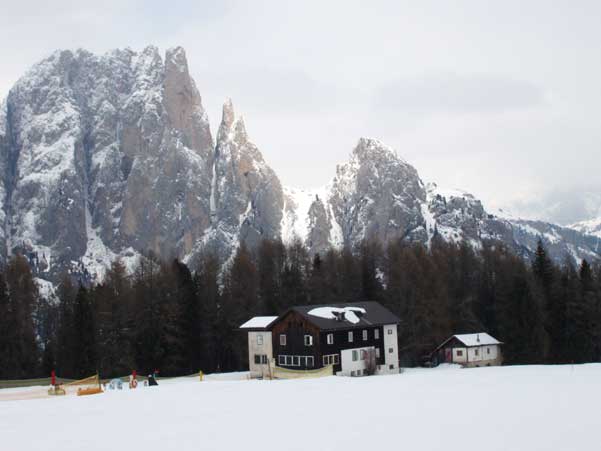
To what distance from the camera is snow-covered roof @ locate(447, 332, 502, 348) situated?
77500 millimetres

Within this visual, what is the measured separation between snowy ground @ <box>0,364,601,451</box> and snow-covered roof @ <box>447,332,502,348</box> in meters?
37.7

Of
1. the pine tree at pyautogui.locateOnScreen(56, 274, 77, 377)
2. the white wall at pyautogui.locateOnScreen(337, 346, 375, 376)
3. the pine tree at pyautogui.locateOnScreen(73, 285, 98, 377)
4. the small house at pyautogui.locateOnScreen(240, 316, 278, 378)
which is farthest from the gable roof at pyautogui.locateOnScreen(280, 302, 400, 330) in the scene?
the pine tree at pyautogui.locateOnScreen(56, 274, 77, 377)

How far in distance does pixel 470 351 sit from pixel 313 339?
23.8 m

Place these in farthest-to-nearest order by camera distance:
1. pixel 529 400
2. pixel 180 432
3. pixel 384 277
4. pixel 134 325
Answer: pixel 384 277, pixel 134 325, pixel 529 400, pixel 180 432

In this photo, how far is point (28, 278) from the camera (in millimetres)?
80625

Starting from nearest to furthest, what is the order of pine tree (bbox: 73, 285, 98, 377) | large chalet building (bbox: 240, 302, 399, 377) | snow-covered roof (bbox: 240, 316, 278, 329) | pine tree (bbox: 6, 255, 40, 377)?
large chalet building (bbox: 240, 302, 399, 377), snow-covered roof (bbox: 240, 316, 278, 329), pine tree (bbox: 73, 285, 98, 377), pine tree (bbox: 6, 255, 40, 377)

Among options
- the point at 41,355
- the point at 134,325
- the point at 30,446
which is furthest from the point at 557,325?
the point at 30,446

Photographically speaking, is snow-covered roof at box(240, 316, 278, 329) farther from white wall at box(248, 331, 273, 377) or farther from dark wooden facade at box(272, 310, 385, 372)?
dark wooden facade at box(272, 310, 385, 372)

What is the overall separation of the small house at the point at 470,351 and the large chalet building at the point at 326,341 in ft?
35.7

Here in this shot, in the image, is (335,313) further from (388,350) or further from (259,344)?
(259,344)

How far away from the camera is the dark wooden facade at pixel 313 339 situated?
63312mm

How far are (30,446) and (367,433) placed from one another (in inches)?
441

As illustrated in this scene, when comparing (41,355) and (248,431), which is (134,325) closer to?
(41,355)

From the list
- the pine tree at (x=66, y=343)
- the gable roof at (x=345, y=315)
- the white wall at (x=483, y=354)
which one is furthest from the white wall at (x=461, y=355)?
the pine tree at (x=66, y=343)
